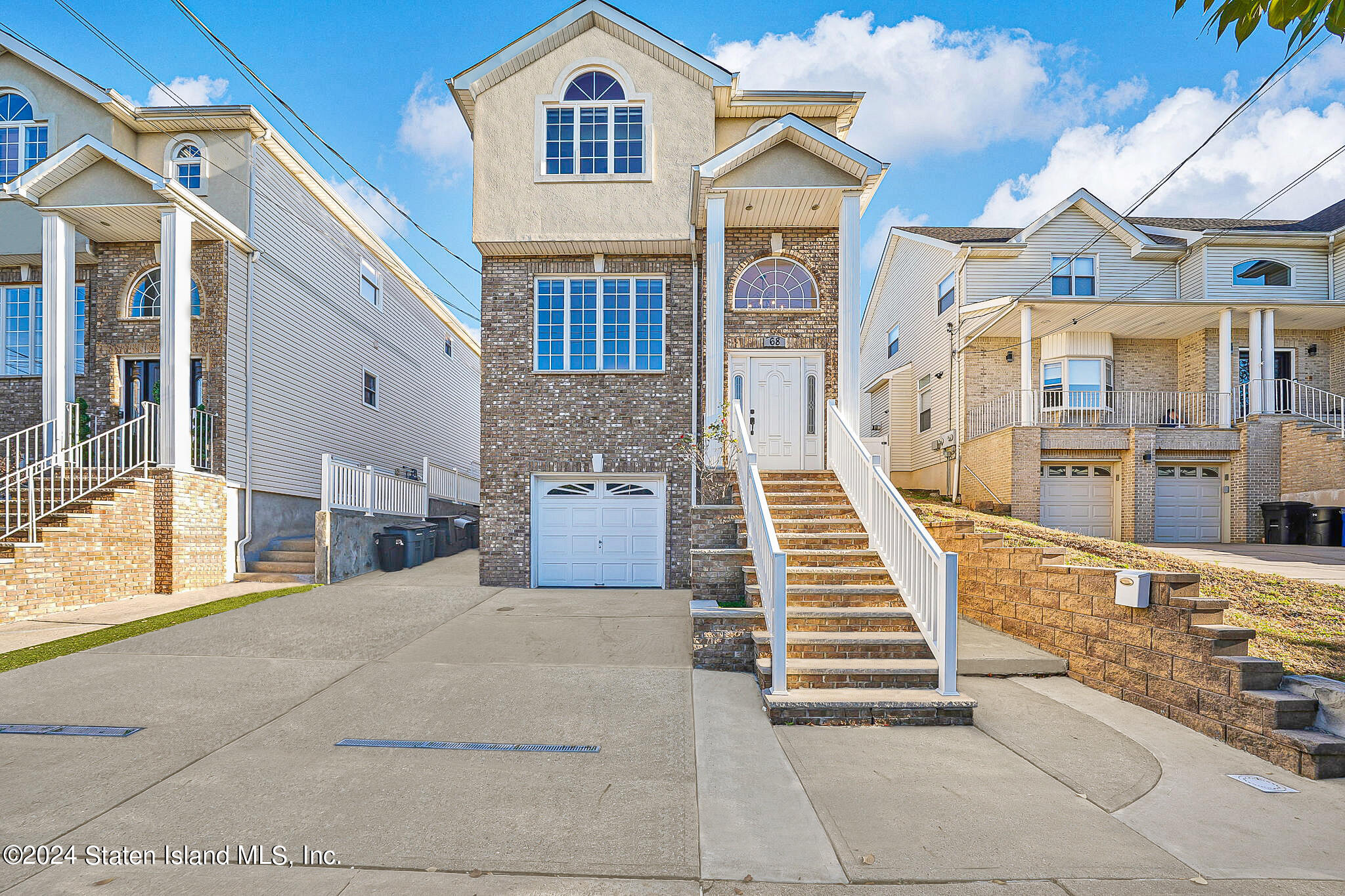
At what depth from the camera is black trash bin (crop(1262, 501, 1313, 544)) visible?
14102mm

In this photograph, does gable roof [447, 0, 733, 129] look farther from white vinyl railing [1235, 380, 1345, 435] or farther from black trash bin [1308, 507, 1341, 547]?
black trash bin [1308, 507, 1341, 547]

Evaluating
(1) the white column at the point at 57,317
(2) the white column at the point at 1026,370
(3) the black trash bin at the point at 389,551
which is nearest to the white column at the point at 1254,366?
(2) the white column at the point at 1026,370

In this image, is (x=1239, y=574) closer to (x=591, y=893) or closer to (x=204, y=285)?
(x=591, y=893)

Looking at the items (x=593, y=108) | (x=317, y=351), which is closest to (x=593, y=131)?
(x=593, y=108)

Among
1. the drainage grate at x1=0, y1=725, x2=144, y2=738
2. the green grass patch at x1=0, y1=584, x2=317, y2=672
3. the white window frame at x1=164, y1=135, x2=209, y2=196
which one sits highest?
the white window frame at x1=164, y1=135, x2=209, y2=196

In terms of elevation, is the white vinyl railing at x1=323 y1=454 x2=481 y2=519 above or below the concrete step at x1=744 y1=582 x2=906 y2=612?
above

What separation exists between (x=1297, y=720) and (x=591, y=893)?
15.7ft

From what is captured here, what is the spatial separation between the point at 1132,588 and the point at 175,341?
13.3 meters

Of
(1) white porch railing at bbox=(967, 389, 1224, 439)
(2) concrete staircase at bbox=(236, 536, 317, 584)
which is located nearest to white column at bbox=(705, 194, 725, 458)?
(2) concrete staircase at bbox=(236, 536, 317, 584)

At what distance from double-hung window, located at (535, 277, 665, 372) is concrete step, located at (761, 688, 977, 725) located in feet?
25.8

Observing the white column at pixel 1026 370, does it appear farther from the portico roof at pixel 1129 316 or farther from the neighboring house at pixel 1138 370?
the portico roof at pixel 1129 316

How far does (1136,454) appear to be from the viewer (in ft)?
50.3

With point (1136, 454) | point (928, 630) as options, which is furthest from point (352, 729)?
point (1136, 454)

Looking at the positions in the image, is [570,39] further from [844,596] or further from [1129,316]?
[1129,316]
